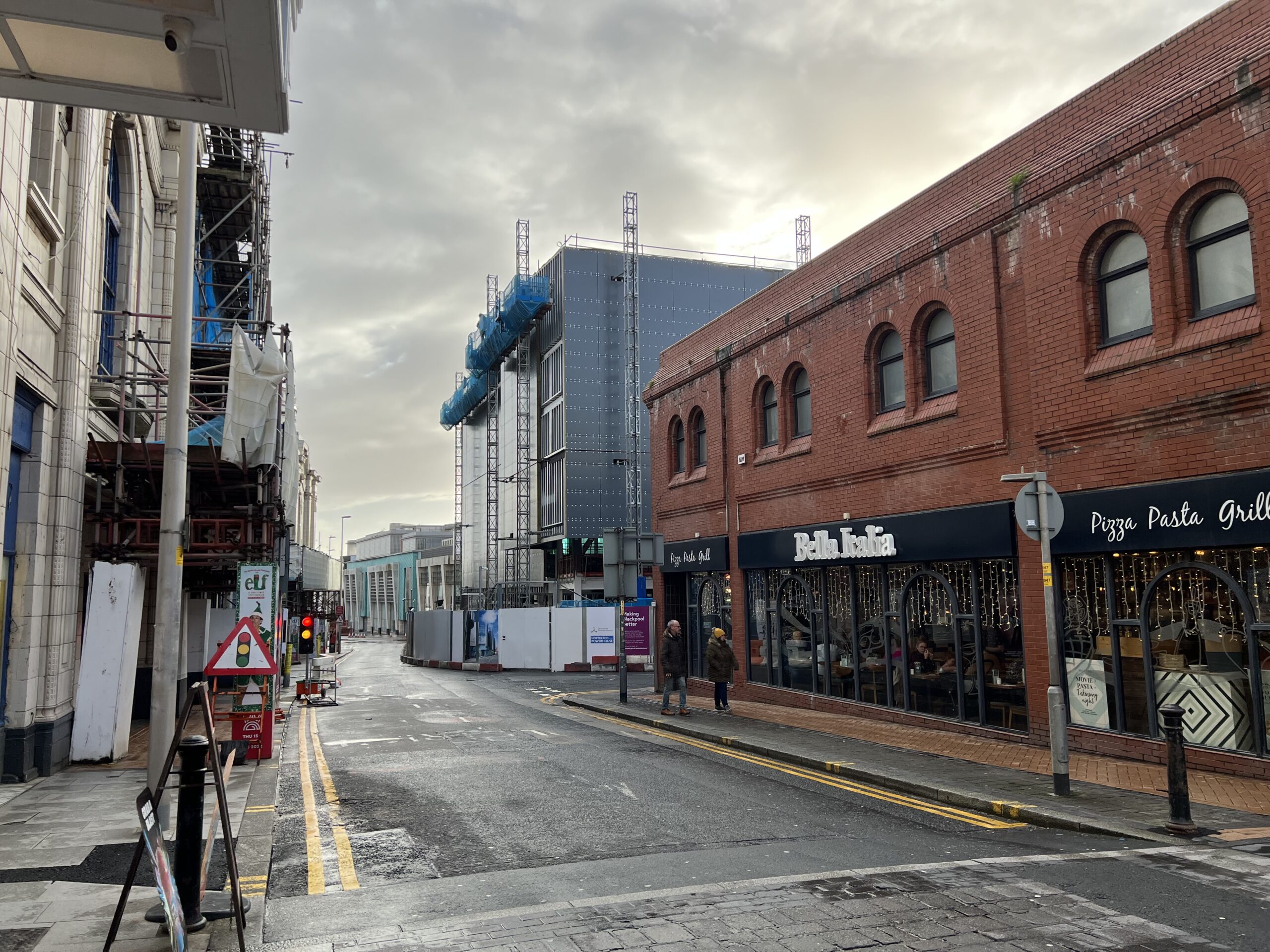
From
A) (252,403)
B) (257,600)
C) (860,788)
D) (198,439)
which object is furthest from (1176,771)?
(198,439)

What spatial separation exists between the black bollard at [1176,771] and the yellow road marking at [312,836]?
6.91m

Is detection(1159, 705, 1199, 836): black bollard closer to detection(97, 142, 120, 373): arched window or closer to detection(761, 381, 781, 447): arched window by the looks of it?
detection(761, 381, 781, 447): arched window

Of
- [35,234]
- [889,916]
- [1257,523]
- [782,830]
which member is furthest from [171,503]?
[1257,523]

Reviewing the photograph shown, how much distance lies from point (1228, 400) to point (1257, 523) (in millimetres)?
1435

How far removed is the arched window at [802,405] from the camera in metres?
19.1

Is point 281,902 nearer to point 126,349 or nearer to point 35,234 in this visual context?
point 35,234

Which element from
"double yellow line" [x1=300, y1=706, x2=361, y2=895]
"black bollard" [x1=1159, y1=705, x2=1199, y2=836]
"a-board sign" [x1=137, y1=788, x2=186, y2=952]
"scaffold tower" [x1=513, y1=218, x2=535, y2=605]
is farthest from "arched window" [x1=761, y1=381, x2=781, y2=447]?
"scaffold tower" [x1=513, y1=218, x2=535, y2=605]

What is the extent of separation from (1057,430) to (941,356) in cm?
318

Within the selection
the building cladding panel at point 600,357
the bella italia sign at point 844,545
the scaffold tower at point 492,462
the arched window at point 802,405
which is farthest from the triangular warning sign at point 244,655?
the scaffold tower at point 492,462

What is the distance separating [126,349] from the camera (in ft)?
49.5

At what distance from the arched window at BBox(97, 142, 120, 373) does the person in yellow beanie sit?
12.1 m

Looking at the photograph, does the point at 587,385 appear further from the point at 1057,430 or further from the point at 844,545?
the point at 1057,430

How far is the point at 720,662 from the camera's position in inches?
722

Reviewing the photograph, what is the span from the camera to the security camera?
4.04m
